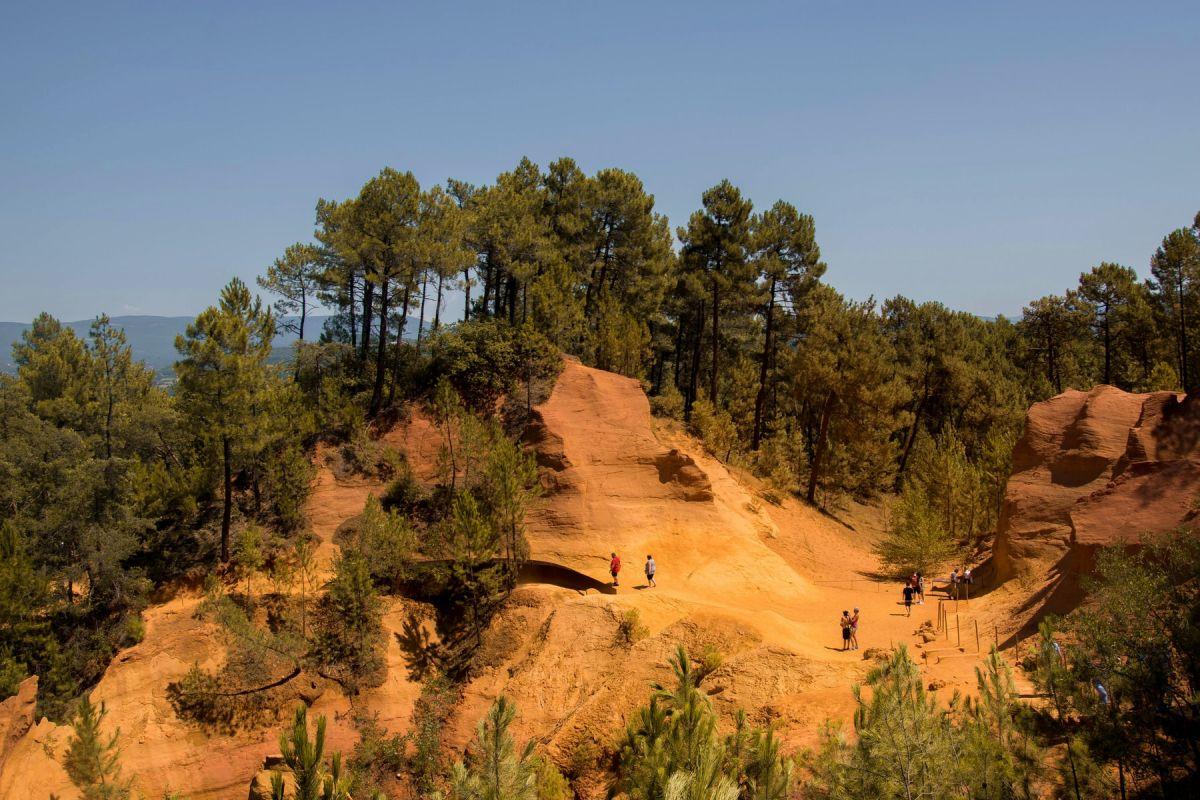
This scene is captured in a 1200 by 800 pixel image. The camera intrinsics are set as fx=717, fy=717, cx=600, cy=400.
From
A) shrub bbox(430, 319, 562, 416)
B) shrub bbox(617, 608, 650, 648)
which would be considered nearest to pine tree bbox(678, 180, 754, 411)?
shrub bbox(430, 319, 562, 416)

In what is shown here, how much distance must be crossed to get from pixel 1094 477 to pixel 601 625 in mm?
19234

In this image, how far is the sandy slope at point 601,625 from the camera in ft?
75.0

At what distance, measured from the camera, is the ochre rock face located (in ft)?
63.1

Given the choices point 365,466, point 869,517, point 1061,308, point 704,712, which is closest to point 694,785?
point 704,712

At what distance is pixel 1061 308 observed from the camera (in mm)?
54125

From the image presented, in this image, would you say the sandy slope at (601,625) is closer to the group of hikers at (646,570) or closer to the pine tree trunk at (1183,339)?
the group of hikers at (646,570)

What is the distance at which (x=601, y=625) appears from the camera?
25906 mm

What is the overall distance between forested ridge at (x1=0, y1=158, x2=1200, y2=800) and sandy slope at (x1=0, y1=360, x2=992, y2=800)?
1.22 meters

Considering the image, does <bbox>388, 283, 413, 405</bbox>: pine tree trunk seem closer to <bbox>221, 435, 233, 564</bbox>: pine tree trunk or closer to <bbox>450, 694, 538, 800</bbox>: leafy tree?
<bbox>221, 435, 233, 564</bbox>: pine tree trunk

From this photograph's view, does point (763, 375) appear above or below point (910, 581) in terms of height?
above

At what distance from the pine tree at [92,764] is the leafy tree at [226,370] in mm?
9821

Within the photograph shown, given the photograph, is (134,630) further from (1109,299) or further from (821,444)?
(1109,299)

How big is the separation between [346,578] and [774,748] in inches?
Answer: 725

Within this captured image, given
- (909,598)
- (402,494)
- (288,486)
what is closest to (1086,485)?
(909,598)
